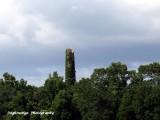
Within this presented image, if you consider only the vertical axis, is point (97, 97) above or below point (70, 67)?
below

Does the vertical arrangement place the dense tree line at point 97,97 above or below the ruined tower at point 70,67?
below

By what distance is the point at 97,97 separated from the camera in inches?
2306

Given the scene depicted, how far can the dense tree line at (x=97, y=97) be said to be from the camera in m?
55.8

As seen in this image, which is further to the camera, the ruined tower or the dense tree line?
the ruined tower

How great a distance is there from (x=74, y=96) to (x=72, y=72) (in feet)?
53.4

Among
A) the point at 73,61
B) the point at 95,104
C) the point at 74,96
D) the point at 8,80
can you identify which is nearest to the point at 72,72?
the point at 73,61

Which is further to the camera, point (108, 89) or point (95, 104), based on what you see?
point (108, 89)

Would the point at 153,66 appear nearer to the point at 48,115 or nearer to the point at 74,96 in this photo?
the point at 74,96

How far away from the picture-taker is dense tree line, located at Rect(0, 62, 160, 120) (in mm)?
55750

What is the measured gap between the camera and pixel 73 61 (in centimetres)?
8094

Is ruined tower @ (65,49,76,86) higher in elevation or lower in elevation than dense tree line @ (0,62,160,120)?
higher

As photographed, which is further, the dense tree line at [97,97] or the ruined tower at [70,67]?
the ruined tower at [70,67]

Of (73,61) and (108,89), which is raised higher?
(73,61)

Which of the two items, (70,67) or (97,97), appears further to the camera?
(70,67)
